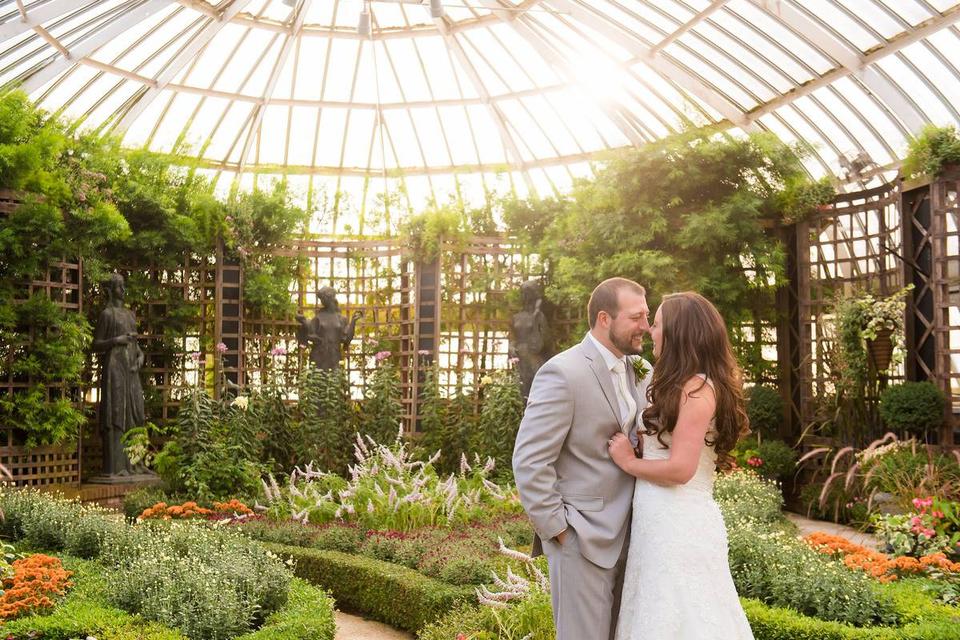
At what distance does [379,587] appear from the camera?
6465 mm

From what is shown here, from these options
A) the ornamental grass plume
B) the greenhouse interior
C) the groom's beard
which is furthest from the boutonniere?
the ornamental grass plume

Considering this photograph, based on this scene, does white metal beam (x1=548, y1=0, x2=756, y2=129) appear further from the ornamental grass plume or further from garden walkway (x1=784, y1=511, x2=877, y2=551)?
the ornamental grass plume

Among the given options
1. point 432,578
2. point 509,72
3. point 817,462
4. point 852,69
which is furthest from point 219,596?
point 509,72

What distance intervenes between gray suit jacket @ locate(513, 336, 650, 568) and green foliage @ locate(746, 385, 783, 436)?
28.1 ft

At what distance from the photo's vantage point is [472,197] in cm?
1544

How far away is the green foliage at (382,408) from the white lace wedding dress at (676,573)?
27.5 feet

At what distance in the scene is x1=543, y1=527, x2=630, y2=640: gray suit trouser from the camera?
10.4 feet

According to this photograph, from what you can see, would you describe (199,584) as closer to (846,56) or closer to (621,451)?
(621,451)

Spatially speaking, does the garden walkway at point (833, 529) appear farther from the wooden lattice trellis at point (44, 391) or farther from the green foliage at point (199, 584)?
the wooden lattice trellis at point (44, 391)

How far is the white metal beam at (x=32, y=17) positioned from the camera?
11.1 m

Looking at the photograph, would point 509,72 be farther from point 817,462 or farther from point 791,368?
point 817,462

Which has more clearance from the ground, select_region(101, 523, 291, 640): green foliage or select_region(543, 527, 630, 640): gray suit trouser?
select_region(543, 527, 630, 640): gray suit trouser

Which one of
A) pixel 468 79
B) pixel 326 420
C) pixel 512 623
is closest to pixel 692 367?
pixel 512 623

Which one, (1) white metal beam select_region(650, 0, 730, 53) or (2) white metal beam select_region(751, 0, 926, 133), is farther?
(1) white metal beam select_region(650, 0, 730, 53)
